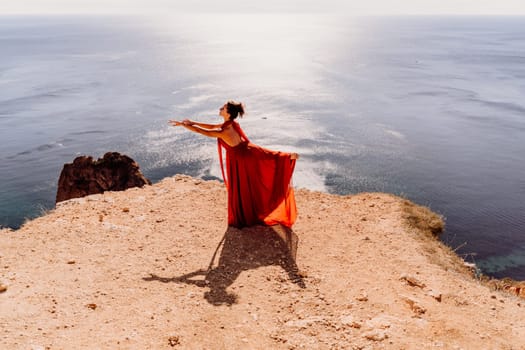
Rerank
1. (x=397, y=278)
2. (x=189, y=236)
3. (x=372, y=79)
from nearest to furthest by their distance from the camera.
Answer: (x=397, y=278), (x=189, y=236), (x=372, y=79)

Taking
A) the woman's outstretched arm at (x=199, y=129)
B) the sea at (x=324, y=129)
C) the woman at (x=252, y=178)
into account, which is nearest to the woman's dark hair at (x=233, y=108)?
the woman at (x=252, y=178)

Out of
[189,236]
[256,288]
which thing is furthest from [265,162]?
[256,288]

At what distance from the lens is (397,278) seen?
8383mm

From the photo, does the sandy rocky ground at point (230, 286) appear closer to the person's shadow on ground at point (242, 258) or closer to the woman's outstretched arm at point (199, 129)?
the person's shadow on ground at point (242, 258)

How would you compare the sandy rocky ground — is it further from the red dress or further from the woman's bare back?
the woman's bare back

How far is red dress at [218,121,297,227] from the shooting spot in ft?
31.8

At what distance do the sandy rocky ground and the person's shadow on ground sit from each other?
0.13ft

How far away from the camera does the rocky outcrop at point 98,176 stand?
2377 cm

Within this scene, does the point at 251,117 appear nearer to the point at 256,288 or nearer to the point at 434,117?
the point at 434,117

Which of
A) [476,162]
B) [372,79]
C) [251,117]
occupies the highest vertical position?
[372,79]

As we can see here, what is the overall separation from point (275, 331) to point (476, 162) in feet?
128

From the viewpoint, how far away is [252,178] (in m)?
9.92

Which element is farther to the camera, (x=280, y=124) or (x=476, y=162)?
(x=280, y=124)

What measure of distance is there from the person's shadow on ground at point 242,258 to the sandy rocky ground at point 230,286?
4 cm
